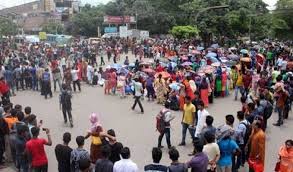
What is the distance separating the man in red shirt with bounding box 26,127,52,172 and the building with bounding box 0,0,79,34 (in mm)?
64794

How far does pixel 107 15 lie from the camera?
6000 centimetres

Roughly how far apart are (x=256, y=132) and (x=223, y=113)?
7917 mm

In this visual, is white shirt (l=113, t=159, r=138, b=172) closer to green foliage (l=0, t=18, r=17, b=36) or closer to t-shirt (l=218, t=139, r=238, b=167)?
t-shirt (l=218, t=139, r=238, b=167)

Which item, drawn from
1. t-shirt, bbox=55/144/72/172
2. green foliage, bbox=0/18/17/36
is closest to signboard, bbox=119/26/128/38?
green foliage, bbox=0/18/17/36

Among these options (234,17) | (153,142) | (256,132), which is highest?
(234,17)

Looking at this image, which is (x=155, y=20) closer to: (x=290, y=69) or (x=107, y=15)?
(x=107, y=15)

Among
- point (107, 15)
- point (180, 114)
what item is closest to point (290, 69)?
point (180, 114)

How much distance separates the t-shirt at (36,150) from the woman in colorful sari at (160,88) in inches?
391

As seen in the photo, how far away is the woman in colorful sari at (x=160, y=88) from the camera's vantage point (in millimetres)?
18297

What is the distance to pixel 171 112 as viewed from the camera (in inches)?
649

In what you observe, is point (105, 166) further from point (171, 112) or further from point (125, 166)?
point (171, 112)

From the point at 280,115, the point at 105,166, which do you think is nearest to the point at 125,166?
the point at 105,166

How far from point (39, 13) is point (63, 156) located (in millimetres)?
78477

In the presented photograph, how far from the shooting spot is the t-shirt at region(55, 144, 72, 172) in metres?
8.26
